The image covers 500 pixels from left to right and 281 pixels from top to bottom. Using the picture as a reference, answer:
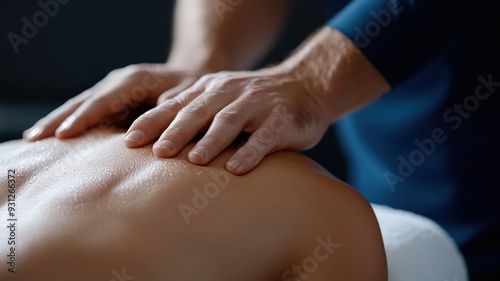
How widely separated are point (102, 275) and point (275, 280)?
0.18 m

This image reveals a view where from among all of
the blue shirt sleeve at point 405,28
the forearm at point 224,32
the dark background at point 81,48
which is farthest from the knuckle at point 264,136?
the dark background at point 81,48

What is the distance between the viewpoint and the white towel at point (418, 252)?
0.81 metres

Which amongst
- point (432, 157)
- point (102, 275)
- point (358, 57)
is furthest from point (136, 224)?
point (432, 157)

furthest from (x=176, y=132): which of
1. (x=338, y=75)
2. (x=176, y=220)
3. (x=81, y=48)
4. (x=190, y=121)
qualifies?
(x=81, y=48)

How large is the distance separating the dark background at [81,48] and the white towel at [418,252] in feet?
4.49

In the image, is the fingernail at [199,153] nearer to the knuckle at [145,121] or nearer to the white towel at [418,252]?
the knuckle at [145,121]

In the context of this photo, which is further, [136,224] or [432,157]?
[432,157]

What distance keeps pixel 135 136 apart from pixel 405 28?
0.42m

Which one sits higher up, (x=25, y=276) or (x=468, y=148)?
(x=25, y=276)

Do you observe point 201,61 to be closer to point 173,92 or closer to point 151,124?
point 173,92

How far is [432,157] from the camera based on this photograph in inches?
44.3

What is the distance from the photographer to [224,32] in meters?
1.22

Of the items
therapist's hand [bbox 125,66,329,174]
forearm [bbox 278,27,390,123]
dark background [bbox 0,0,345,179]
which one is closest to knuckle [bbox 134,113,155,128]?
therapist's hand [bbox 125,66,329,174]

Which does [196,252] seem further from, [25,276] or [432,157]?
[432,157]
